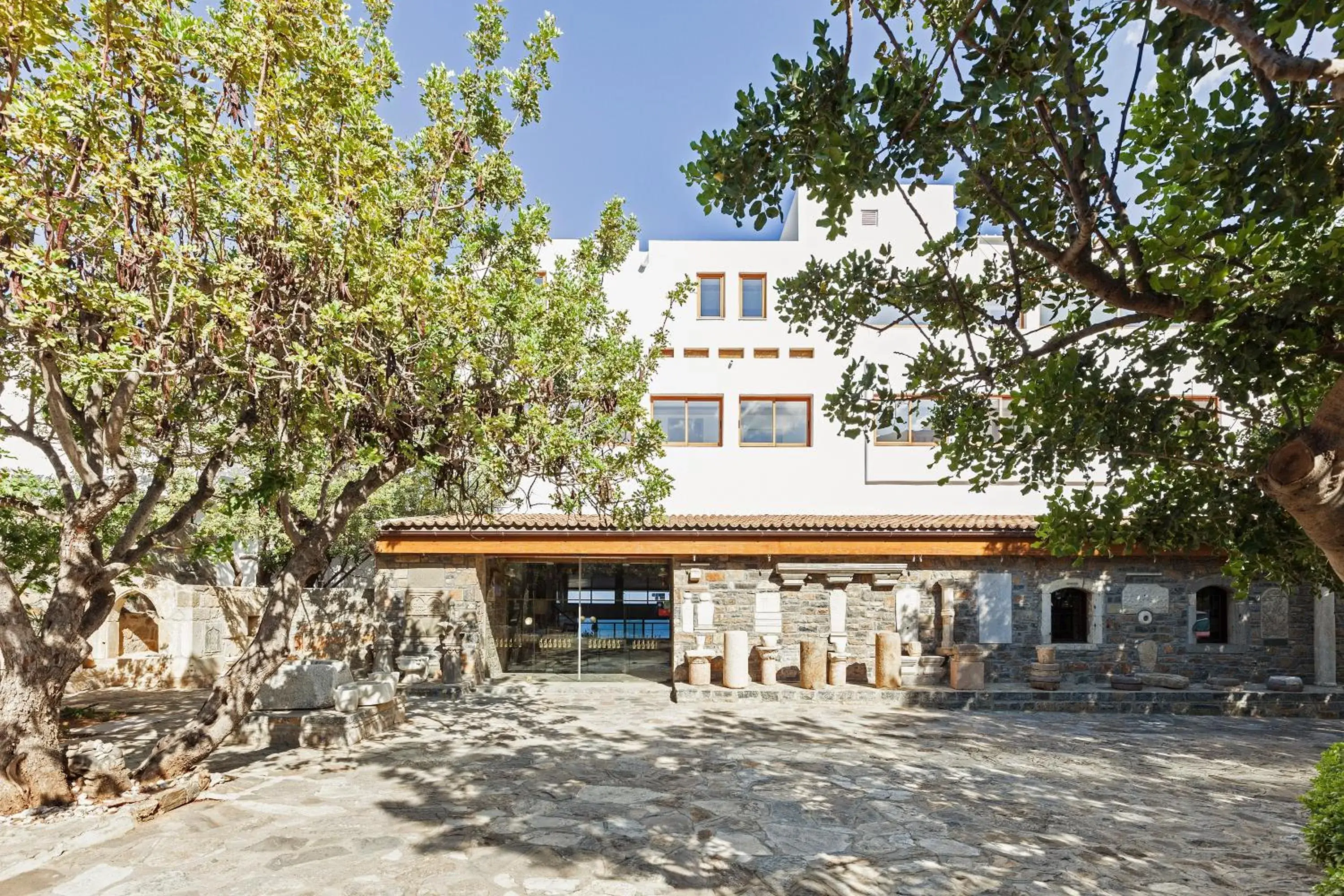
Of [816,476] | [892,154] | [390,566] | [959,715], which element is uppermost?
[892,154]

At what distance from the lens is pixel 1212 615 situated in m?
12.0

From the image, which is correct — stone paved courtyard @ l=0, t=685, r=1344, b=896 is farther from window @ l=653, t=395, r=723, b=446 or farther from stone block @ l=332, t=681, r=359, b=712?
window @ l=653, t=395, r=723, b=446

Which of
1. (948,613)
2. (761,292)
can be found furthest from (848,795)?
(761,292)

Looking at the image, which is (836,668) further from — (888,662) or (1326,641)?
(1326,641)

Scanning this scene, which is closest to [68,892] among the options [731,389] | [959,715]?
[959,715]

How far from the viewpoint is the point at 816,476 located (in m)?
14.9

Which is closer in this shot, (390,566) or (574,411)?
(574,411)

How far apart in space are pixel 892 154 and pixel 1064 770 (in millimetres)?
7325

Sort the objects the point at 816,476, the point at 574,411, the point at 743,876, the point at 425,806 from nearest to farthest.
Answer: the point at 743,876 → the point at 425,806 → the point at 574,411 → the point at 816,476

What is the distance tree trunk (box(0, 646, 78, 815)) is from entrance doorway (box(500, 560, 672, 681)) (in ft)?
25.6

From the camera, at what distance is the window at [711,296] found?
51.5 ft

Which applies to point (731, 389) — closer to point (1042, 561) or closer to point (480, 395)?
point (1042, 561)

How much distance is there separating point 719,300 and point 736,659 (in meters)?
8.30

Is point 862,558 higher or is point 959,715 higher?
point 862,558
